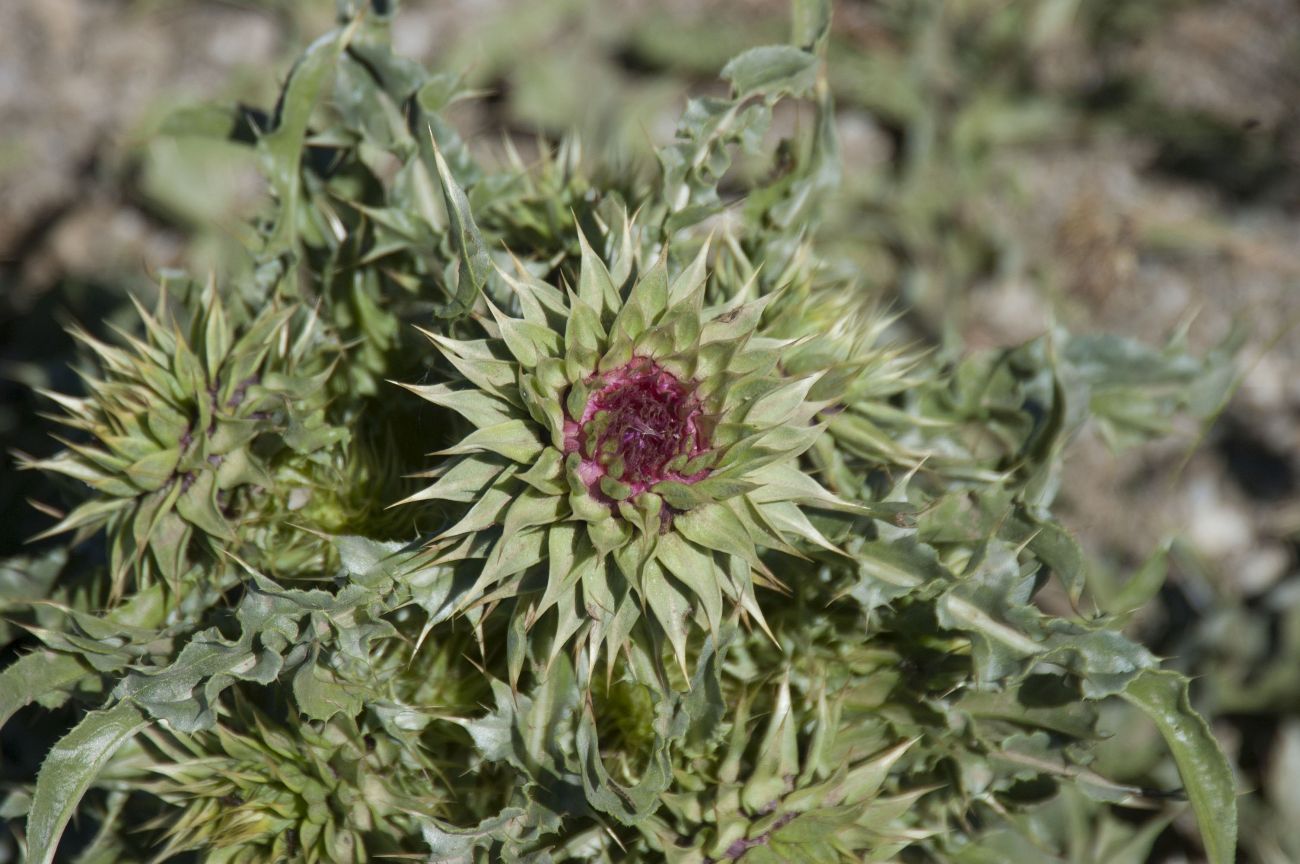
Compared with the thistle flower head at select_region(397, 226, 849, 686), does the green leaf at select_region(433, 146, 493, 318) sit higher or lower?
higher

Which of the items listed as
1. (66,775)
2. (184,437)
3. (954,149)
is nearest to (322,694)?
(66,775)

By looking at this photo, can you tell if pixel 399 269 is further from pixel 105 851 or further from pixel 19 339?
pixel 19 339

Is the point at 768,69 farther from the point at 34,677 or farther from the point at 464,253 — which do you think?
the point at 34,677

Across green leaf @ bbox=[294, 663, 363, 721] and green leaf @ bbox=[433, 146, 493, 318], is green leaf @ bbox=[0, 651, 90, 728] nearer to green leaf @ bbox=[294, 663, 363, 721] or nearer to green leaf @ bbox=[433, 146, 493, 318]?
green leaf @ bbox=[294, 663, 363, 721]

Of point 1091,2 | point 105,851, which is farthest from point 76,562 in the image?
point 1091,2

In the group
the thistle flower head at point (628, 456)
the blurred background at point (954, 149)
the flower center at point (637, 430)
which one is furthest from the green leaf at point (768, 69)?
the blurred background at point (954, 149)

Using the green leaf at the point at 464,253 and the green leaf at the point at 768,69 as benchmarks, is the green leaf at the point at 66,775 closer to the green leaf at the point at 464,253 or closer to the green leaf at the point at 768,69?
the green leaf at the point at 464,253

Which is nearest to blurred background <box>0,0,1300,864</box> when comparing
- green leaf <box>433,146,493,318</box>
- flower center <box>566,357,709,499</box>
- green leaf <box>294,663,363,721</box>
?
green leaf <box>433,146,493,318</box>
